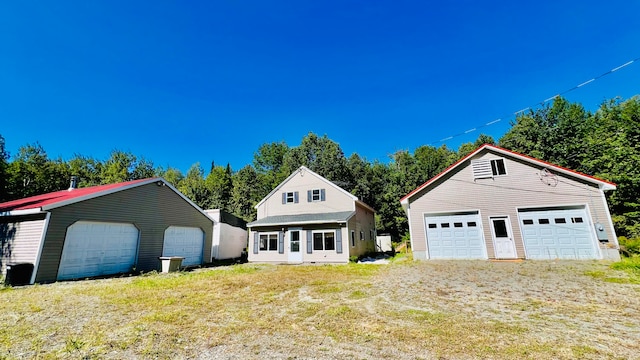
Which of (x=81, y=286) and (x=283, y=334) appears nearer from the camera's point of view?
(x=283, y=334)

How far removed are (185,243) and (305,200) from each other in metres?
8.45

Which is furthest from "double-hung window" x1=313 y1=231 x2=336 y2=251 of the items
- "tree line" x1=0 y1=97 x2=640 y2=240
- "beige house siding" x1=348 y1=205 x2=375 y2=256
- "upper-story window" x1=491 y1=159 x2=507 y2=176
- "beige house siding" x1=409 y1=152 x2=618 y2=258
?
"tree line" x1=0 y1=97 x2=640 y2=240

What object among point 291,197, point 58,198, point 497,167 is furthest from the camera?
point 291,197

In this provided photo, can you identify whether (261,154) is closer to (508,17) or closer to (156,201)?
(156,201)

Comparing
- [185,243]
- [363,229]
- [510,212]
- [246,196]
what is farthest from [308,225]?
[246,196]

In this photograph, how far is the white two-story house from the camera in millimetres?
16562

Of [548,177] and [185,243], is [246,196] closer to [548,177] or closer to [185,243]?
[185,243]

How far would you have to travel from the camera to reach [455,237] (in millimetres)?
13898

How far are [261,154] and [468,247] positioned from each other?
107 ft

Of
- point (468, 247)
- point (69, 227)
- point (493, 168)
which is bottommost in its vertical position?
point (468, 247)

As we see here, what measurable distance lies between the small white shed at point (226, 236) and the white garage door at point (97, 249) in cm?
577

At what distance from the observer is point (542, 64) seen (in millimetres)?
14047

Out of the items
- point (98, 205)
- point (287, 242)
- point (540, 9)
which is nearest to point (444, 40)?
point (540, 9)

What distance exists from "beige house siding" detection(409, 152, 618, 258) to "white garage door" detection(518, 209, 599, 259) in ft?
1.05
